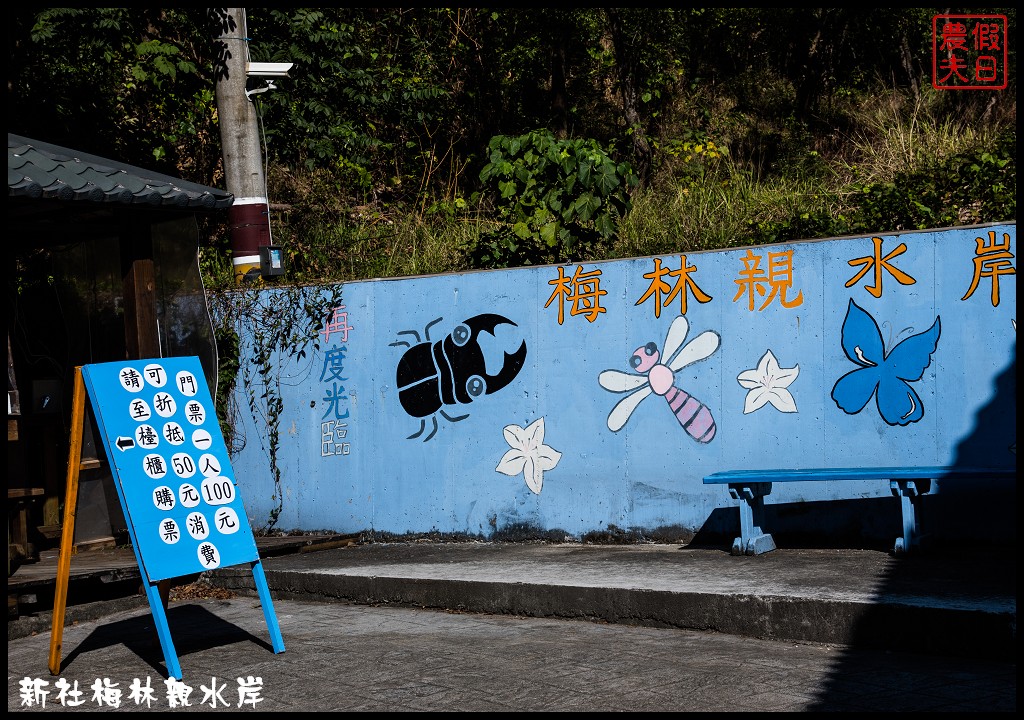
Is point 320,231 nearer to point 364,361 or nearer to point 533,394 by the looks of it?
point 364,361

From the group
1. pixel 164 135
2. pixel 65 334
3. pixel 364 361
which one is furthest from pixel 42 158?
pixel 164 135

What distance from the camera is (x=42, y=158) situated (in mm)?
6789

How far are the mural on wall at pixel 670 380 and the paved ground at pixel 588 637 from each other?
908mm

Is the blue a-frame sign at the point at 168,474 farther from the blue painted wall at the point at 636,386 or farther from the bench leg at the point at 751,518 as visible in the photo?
the bench leg at the point at 751,518

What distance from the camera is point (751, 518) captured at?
688cm

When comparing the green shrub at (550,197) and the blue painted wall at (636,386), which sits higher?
Answer: the green shrub at (550,197)

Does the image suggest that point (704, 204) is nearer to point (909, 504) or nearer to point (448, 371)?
point (448, 371)

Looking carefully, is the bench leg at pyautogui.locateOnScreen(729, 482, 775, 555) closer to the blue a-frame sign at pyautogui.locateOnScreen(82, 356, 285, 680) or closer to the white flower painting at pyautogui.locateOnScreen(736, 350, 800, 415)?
the white flower painting at pyautogui.locateOnScreen(736, 350, 800, 415)

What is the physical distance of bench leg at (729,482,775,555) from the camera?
678 centimetres

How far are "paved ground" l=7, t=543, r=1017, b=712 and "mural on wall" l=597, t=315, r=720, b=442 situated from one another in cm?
91

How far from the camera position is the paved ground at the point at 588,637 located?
4500mm

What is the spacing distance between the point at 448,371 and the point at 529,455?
0.97m

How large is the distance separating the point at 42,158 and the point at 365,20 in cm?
1057

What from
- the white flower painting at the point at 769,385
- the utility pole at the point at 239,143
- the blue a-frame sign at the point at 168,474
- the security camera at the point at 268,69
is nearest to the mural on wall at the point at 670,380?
the white flower painting at the point at 769,385
